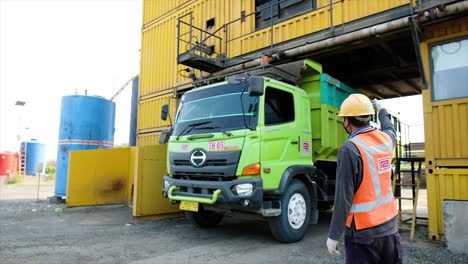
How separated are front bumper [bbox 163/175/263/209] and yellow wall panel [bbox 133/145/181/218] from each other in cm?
232

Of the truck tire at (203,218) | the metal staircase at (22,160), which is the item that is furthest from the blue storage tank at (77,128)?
the metal staircase at (22,160)

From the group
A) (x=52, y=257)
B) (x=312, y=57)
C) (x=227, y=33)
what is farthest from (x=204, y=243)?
(x=227, y=33)

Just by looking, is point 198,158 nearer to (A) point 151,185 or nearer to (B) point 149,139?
(A) point 151,185

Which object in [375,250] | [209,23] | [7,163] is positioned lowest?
[375,250]

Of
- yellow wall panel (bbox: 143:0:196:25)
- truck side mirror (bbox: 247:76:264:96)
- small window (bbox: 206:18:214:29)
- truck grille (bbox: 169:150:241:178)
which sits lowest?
truck grille (bbox: 169:150:241:178)

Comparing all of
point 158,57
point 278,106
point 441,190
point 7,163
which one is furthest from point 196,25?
point 7,163

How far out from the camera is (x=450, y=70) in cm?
584

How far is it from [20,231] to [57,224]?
0.87 meters

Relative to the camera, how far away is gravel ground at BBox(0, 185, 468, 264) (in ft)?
15.5

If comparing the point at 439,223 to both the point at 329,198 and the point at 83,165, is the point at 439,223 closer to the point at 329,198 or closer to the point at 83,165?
the point at 329,198

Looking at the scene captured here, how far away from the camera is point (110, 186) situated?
33.6 feet

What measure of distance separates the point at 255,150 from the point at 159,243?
2208 millimetres

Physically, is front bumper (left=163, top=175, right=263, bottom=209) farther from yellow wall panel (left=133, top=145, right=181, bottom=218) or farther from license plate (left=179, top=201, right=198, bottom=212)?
yellow wall panel (left=133, top=145, right=181, bottom=218)

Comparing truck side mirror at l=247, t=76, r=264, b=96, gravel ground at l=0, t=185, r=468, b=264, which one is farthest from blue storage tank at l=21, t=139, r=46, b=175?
truck side mirror at l=247, t=76, r=264, b=96
